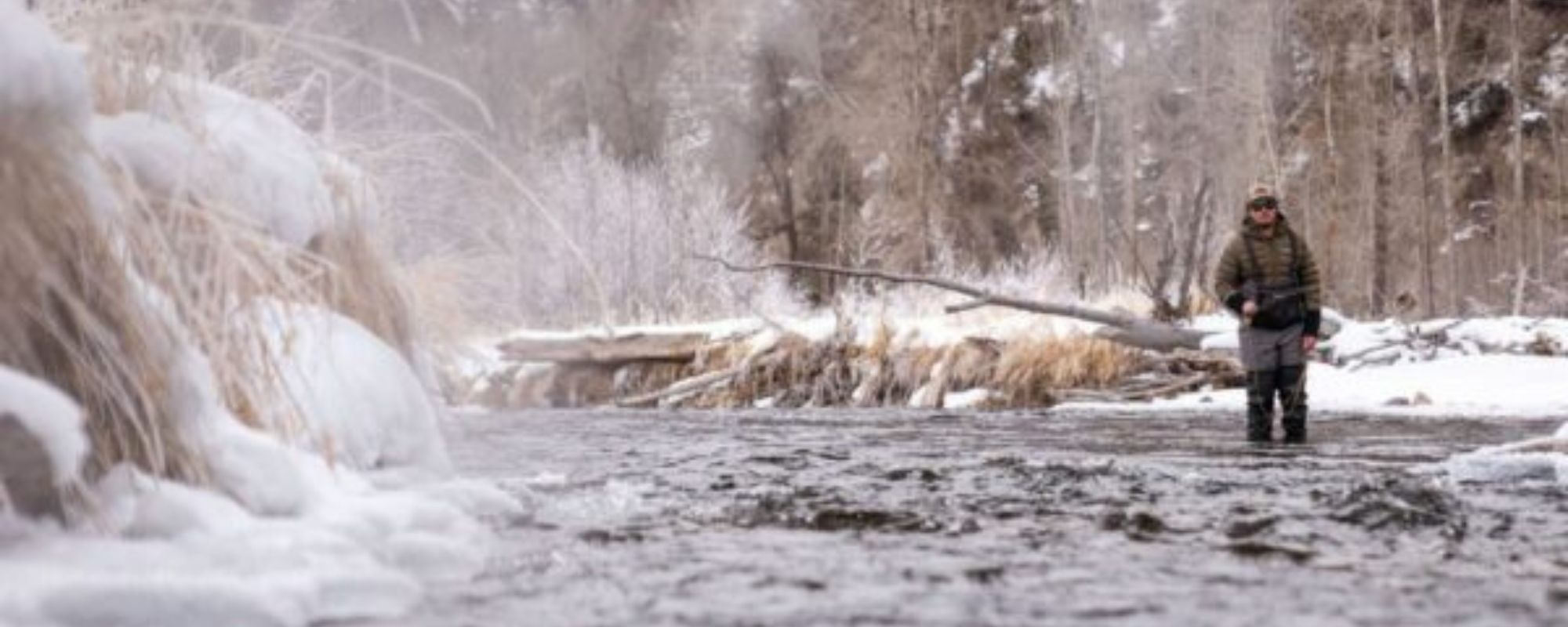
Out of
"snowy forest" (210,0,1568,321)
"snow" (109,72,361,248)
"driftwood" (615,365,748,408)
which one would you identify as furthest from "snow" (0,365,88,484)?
"snowy forest" (210,0,1568,321)

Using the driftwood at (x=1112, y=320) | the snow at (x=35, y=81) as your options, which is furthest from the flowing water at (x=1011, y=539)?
the driftwood at (x=1112, y=320)

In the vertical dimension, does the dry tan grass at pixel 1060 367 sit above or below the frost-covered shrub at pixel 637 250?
below

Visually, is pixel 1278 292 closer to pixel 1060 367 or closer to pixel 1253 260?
pixel 1253 260

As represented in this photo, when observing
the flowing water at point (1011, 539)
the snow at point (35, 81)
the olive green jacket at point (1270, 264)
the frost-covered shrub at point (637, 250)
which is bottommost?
the flowing water at point (1011, 539)

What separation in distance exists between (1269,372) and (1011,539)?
4832 mm

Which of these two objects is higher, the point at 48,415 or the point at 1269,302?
the point at 1269,302

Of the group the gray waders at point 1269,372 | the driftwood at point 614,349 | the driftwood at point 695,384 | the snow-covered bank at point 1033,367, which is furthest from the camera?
A: the driftwood at point 614,349

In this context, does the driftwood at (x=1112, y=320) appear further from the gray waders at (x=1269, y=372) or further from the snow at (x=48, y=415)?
the snow at (x=48, y=415)

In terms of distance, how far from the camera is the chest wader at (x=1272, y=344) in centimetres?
838

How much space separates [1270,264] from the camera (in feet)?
27.6

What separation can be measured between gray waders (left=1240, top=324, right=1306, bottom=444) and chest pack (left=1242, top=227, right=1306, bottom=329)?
6cm

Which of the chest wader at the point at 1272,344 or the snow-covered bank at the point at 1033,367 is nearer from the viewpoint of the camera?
the chest wader at the point at 1272,344

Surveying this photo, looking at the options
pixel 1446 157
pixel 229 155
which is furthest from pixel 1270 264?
pixel 1446 157

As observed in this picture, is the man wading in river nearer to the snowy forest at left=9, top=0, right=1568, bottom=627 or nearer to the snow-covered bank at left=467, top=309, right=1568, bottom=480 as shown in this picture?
the snowy forest at left=9, top=0, right=1568, bottom=627
